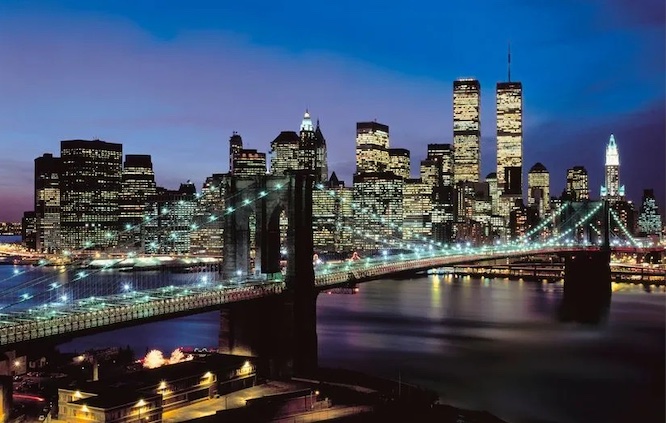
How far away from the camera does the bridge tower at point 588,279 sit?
178ft

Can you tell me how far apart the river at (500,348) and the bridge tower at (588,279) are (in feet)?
4.90

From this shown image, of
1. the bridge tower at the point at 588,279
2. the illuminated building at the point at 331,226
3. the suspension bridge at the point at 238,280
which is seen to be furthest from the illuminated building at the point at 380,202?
the suspension bridge at the point at 238,280

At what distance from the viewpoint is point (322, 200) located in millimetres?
103625

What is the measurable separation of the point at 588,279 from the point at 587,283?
0.53m

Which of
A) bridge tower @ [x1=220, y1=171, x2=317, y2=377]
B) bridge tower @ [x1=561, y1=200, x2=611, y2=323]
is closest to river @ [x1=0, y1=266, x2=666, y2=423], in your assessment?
bridge tower @ [x1=561, y1=200, x2=611, y2=323]

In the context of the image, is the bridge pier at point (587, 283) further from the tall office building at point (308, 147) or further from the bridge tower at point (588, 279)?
the tall office building at point (308, 147)

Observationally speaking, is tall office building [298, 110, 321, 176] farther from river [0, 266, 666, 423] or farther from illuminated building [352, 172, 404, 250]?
river [0, 266, 666, 423]

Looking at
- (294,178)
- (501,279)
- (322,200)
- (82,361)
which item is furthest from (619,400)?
(322,200)

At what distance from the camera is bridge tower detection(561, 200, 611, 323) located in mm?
54156

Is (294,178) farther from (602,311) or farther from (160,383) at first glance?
(602,311)

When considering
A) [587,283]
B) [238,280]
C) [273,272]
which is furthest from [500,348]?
[587,283]

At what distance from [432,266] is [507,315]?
303 inches

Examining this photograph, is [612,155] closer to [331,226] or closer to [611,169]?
[611,169]

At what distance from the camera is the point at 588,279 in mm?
61281
